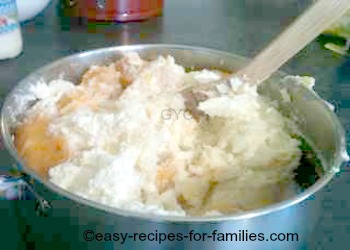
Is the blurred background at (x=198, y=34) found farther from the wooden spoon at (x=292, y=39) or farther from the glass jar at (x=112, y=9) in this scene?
A: the wooden spoon at (x=292, y=39)

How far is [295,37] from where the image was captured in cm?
61

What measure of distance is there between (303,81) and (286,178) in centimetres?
11

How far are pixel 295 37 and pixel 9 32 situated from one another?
408 millimetres

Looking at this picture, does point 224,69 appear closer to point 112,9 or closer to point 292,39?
point 292,39

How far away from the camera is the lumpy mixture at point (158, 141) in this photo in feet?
1.68

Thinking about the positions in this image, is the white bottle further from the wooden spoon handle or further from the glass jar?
the wooden spoon handle

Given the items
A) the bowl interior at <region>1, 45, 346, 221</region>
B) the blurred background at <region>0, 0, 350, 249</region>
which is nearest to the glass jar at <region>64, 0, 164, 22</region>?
the blurred background at <region>0, 0, 350, 249</region>

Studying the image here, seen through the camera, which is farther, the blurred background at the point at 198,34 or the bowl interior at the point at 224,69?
the blurred background at the point at 198,34

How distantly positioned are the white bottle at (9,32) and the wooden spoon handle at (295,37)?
351mm

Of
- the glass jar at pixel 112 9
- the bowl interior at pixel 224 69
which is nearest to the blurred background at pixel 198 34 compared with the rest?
the glass jar at pixel 112 9

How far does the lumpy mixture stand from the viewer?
0.51 m

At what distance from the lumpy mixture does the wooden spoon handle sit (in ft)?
0.06

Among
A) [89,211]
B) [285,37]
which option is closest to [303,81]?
[285,37]

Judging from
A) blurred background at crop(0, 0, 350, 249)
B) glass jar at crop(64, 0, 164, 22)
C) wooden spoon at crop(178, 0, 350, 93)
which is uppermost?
wooden spoon at crop(178, 0, 350, 93)
